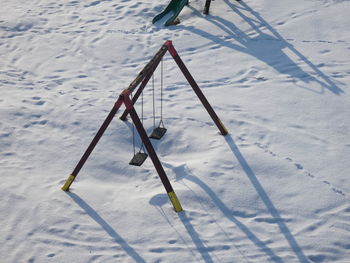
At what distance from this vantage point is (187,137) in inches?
236

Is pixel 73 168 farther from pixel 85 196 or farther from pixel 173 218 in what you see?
pixel 173 218

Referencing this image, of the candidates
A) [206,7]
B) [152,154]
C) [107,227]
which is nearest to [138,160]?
[152,154]

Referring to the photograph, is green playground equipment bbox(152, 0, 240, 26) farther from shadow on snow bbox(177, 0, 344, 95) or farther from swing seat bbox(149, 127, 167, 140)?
swing seat bbox(149, 127, 167, 140)

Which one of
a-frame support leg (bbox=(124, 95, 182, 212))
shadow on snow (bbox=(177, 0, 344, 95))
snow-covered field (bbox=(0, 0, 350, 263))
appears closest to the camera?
a-frame support leg (bbox=(124, 95, 182, 212))

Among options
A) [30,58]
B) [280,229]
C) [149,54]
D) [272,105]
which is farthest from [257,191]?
[30,58]

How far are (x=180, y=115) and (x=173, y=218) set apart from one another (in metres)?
1.91

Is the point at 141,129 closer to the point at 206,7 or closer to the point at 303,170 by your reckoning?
the point at 303,170

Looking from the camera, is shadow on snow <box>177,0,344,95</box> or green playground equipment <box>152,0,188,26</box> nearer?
shadow on snow <box>177,0,344,95</box>

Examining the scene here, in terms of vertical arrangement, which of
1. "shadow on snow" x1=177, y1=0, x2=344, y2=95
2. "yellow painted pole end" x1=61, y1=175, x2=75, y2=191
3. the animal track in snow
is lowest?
"yellow painted pole end" x1=61, y1=175, x2=75, y2=191

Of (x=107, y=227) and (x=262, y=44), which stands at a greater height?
(x=262, y=44)

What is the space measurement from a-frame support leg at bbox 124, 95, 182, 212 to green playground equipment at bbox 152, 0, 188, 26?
435 centimetres

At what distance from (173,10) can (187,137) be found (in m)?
3.53

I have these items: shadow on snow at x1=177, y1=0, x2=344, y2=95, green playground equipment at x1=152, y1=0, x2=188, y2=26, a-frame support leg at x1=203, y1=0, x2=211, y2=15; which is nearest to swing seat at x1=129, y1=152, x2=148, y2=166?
shadow on snow at x1=177, y1=0, x2=344, y2=95

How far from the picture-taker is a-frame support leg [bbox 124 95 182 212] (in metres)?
4.42
